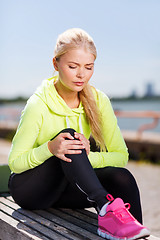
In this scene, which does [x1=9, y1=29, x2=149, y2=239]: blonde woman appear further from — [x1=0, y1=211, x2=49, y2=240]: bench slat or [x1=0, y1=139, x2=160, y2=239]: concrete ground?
[x1=0, y1=139, x2=160, y2=239]: concrete ground

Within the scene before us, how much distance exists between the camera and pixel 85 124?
2191 millimetres

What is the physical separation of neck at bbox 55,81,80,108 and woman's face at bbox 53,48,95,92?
9 centimetres

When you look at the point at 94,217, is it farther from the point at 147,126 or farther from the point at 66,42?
the point at 147,126

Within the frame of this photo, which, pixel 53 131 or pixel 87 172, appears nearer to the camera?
pixel 87 172

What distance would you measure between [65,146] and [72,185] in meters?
0.20

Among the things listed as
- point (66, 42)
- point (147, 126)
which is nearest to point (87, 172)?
point (66, 42)

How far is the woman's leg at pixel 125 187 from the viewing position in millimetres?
1931

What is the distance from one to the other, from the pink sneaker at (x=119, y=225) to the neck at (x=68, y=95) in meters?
0.62

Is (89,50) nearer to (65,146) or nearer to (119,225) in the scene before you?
(65,146)

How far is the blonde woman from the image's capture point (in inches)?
71.6

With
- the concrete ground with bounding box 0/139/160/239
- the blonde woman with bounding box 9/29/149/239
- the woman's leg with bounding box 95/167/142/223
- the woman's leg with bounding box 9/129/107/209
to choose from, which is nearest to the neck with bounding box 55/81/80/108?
the blonde woman with bounding box 9/29/149/239

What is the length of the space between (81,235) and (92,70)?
0.81 metres

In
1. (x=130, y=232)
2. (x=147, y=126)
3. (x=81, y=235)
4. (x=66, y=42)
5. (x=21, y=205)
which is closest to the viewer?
(x=130, y=232)

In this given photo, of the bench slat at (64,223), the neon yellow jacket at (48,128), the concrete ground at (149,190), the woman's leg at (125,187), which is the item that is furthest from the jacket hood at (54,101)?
the concrete ground at (149,190)
